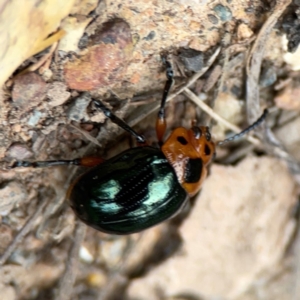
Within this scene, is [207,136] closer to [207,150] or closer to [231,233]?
[207,150]

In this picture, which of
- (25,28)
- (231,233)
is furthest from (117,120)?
(231,233)

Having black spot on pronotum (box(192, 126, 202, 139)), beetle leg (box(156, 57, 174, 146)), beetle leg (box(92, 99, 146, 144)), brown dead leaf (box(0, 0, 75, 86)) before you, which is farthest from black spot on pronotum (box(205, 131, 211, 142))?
brown dead leaf (box(0, 0, 75, 86))

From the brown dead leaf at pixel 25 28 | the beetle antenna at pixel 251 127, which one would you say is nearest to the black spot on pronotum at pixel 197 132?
the beetle antenna at pixel 251 127

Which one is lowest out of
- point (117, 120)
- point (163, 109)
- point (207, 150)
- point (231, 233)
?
point (231, 233)

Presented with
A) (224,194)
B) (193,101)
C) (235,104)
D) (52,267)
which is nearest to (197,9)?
(193,101)

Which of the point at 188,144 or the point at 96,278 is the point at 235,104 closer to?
the point at 188,144

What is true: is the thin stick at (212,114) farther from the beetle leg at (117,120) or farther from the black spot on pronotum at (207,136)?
the beetle leg at (117,120)
